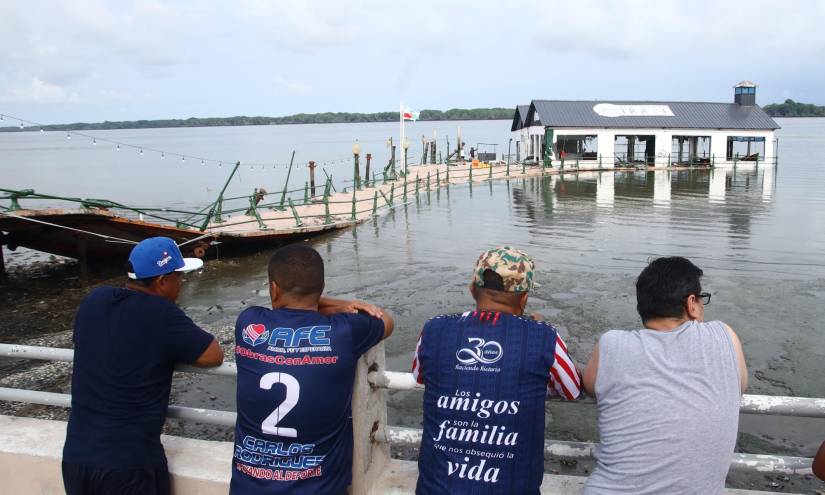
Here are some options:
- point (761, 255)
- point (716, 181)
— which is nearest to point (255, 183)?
point (716, 181)

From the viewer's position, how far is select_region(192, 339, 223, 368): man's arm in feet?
10.0

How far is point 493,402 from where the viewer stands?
244 centimetres

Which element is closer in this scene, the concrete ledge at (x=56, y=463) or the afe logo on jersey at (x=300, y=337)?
the afe logo on jersey at (x=300, y=337)

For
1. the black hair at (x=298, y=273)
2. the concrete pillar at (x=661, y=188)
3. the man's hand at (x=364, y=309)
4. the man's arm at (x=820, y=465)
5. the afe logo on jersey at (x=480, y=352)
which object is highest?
the black hair at (x=298, y=273)

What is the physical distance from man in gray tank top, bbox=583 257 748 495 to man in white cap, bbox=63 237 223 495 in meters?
1.81

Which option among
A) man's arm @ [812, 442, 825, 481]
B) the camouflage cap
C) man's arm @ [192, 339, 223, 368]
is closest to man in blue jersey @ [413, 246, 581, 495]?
the camouflage cap

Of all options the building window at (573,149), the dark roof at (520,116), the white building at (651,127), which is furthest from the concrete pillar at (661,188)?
the dark roof at (520,116)

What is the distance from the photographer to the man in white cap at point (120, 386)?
2.85 m

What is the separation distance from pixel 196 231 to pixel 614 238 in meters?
11.5

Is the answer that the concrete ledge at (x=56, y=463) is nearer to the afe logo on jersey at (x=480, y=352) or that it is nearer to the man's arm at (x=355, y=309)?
the man's arm at (x=355, y=309)

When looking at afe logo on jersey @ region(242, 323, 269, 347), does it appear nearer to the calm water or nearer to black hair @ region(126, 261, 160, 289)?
black hair @ region(126, 261, 160, 289)

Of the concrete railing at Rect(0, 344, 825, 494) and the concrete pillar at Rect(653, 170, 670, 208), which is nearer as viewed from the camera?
the concrete railing at Rect(0, 344, 825, 494)

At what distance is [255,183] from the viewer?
192 ft

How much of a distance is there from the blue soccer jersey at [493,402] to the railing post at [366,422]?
1.70 feet
